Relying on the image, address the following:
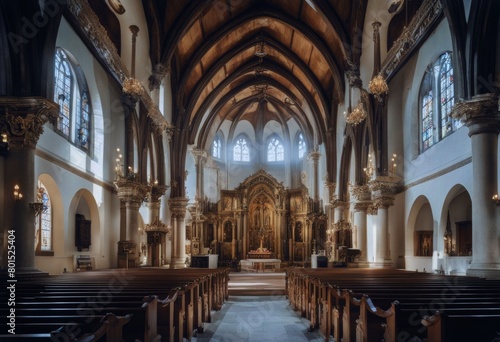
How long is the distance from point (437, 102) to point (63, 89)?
44.7ft

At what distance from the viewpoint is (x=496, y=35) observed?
1280 cm

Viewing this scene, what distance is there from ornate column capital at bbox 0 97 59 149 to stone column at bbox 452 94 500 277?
1068 centimetres

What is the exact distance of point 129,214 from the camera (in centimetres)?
2072

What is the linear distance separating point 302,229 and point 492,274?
28.9 meters

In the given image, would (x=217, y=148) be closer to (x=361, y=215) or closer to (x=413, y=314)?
(x=361, y=215)

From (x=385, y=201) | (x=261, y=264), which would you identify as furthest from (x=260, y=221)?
(x=385, y=201)

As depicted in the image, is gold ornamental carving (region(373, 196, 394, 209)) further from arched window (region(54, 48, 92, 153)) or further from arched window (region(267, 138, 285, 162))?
arched window (region(267, 138, 285, 162))

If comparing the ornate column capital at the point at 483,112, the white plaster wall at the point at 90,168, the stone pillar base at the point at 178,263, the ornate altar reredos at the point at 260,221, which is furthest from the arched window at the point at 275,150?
the ornate column capital at the point at 483,112

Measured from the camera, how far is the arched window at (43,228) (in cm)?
1638

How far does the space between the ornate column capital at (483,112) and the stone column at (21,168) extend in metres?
10.6

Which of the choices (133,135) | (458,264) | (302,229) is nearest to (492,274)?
(458,264)

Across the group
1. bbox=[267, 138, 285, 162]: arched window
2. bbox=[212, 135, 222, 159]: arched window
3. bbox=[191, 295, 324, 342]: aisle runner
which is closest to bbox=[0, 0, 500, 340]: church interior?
bbox=[191, 295, 324, 342]: aisle runner

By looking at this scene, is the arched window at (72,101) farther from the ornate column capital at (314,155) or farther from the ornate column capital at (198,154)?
the ornate column capital at (314,155)

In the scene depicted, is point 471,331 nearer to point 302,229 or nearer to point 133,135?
point 133,135
